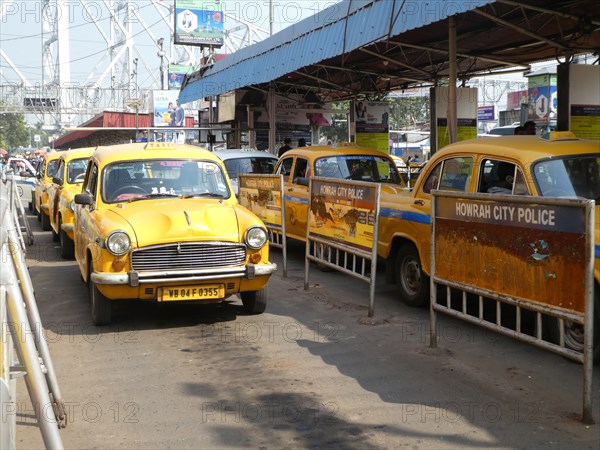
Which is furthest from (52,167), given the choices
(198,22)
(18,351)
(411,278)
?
(198,22)

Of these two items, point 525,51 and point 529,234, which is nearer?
point 529,234

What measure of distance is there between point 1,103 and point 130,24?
1583 inches

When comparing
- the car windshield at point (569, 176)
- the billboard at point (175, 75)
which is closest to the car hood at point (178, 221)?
the car windshield at point (569, 176)

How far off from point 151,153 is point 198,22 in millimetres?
40809

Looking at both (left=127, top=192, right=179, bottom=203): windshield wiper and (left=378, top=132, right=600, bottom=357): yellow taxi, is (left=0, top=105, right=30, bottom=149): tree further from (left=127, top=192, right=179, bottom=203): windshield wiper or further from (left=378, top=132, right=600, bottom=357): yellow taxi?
(left=378, top=132, right=600, bottom=357): yellow taxi

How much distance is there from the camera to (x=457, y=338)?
701cm

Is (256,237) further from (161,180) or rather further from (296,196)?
(296,196)

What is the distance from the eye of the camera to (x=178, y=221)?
23.9 ft

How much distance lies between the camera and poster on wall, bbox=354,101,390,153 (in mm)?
19156

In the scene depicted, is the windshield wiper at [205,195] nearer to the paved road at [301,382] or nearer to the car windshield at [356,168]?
the paved road at [301,382]

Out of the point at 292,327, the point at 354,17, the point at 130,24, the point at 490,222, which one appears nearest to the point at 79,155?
the point at 354,17

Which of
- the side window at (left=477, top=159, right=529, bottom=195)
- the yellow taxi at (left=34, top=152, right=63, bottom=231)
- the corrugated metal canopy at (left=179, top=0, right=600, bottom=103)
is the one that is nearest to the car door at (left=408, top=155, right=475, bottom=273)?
the side window at (left=477, top=159, right=529, bottom=195)

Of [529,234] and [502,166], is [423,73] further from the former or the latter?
[529,234]

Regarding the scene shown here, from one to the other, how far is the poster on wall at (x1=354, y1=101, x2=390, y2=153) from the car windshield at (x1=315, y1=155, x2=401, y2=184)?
25.2 ft
